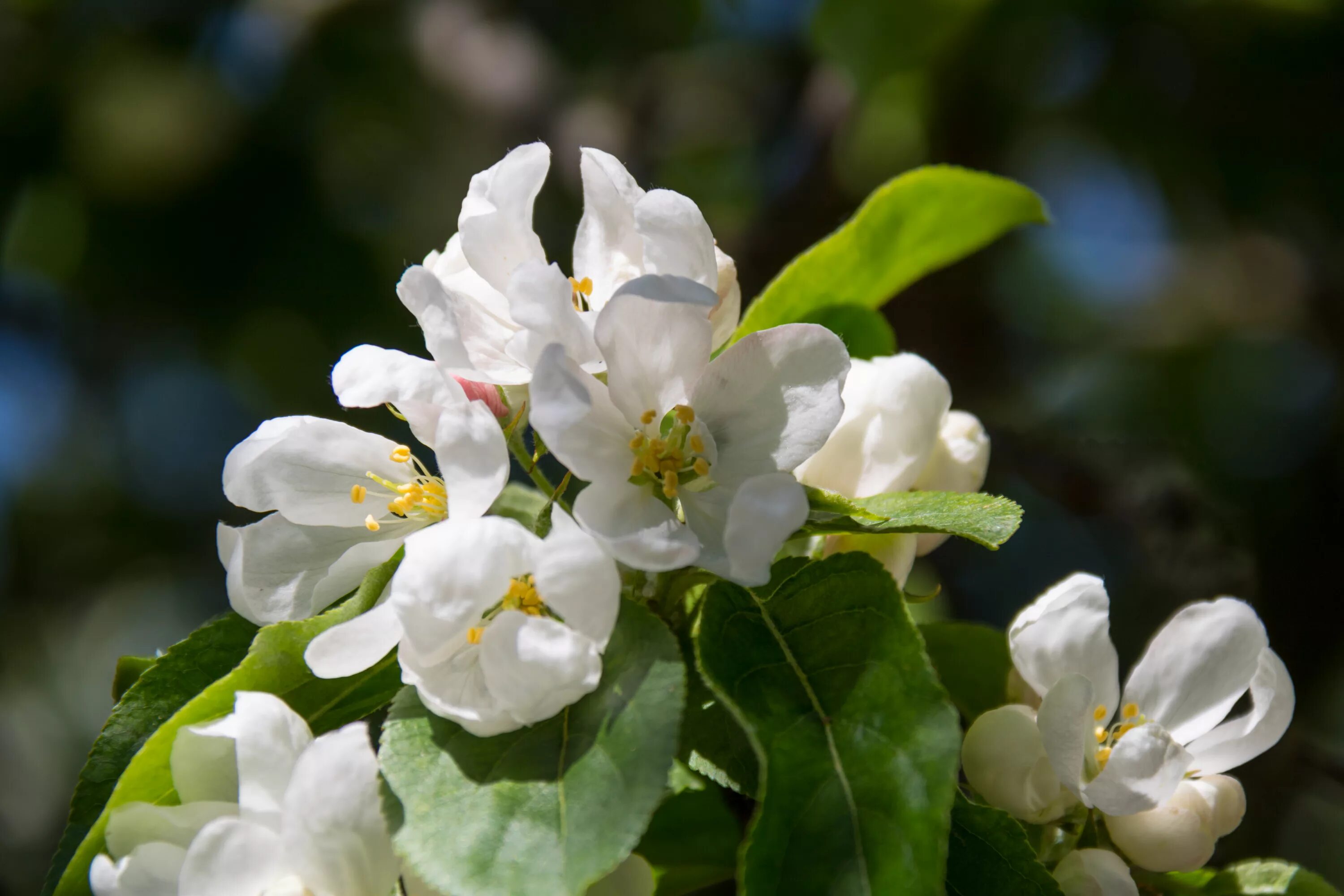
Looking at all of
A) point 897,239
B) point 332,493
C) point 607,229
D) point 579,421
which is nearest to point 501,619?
point 579,421

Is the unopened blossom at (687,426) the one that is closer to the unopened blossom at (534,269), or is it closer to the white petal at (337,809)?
the unopened blossom at (534,269)

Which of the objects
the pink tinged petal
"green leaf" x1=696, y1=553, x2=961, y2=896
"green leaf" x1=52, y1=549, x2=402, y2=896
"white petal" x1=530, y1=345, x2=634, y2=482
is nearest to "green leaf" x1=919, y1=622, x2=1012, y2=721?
"green leaf" x1=696, y1=553, x2=961, y2=896

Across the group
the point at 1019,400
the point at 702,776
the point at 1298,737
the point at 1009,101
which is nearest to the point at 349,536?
the point at 702,776

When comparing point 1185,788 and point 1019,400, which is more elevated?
point 1185,788

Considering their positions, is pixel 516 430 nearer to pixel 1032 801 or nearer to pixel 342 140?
pixel 1032 801

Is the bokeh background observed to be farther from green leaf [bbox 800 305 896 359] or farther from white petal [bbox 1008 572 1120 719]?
white petal [bbox 1008 572 1120 719]

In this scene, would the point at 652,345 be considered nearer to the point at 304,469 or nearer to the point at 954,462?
the point at 304,469
